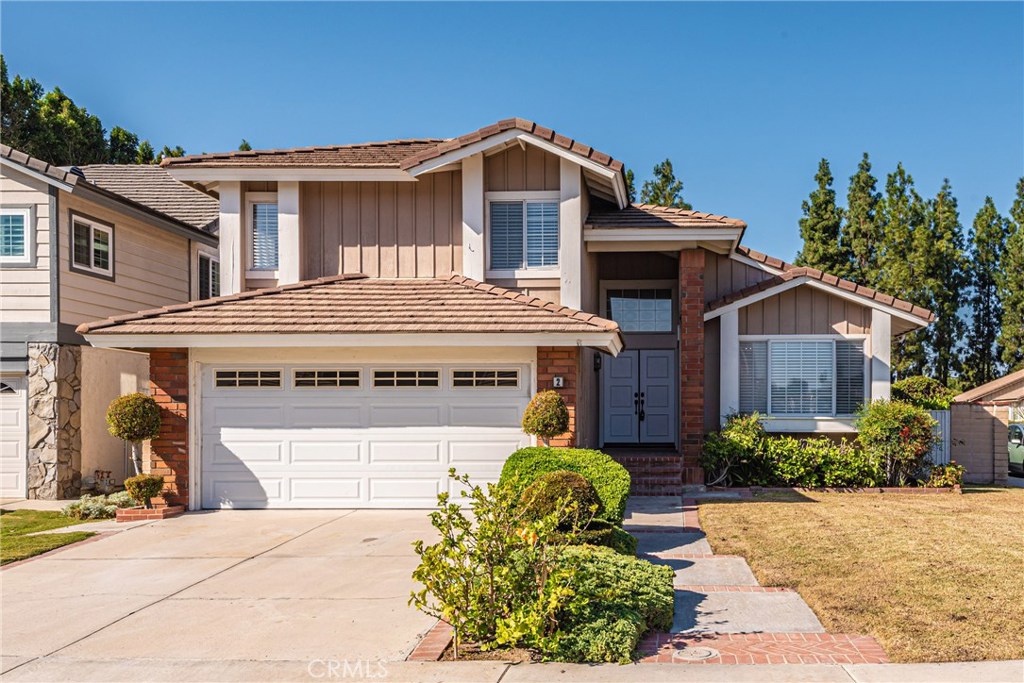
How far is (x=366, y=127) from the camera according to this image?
2153 centimetres

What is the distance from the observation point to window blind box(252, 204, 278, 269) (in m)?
15.2

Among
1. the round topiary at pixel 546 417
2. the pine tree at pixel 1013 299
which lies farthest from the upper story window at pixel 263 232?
the pine tree at pixel 1013 299

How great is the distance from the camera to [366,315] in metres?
12.8

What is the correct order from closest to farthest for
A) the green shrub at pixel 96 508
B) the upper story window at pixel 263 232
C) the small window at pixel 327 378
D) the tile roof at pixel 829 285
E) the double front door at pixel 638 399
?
the green shrub at pixel 96 508 → the small window at pixel 327 378 → the upper story window at pixel 263 232 → the tile roof at pixel 829 285 → the double front door at pixel 638 399

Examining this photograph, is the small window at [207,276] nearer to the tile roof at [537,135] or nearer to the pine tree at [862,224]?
the tile roof at [537,135]

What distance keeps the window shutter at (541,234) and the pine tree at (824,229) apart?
539 inches

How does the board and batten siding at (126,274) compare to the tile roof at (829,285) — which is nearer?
the board and batten siding at (126,274)

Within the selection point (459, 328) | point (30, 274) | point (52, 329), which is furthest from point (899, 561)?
point (30, 274)

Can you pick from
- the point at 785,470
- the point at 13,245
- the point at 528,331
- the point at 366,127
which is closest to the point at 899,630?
the point at 528,331

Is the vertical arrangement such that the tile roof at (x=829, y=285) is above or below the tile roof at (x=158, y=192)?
below

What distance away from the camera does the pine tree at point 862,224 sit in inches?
994

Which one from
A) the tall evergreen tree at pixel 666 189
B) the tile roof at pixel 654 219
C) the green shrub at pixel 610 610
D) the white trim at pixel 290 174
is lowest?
the green shrub at pixel 610 610

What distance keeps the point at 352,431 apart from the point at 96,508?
387 cm

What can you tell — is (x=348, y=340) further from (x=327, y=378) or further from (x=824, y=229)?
(x=824, y=229)
